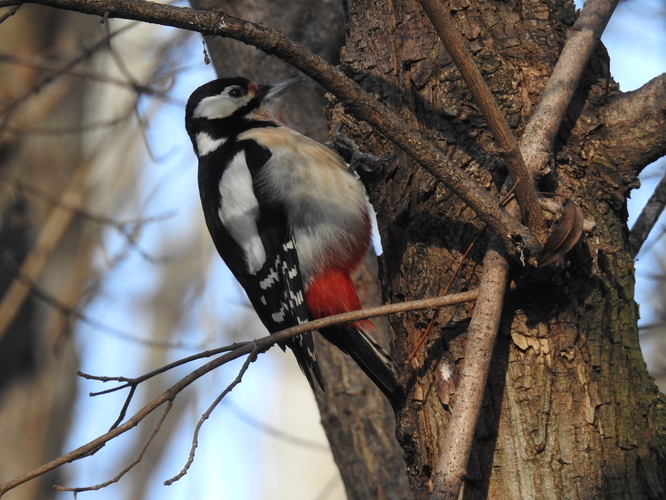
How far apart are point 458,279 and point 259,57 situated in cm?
233

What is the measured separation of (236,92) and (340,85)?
2074 mm

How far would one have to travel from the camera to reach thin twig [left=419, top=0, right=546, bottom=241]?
5.65ft

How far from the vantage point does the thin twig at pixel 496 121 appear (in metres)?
1.72

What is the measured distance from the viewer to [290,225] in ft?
11.1

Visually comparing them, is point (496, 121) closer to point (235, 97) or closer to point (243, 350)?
point (243, 350)

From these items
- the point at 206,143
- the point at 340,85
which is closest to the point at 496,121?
the point at 340,85

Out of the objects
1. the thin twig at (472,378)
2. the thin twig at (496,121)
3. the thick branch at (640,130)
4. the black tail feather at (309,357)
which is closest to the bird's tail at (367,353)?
the black tail feather at (309,357)

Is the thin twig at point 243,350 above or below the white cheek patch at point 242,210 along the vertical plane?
below

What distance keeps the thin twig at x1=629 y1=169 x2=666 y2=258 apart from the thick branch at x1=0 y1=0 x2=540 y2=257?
0.88 m

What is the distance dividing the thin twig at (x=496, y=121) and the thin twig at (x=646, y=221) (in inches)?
31.0

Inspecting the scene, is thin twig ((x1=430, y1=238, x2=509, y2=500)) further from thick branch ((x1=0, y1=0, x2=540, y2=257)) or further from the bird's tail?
the bird's tail

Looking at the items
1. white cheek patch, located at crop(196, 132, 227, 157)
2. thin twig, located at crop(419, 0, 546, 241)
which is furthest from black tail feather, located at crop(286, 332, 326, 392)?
thin twig, located at crop(419, 0, 546, 241)

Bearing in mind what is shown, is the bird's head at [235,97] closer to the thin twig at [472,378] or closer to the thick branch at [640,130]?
the thick branch at [640,130]

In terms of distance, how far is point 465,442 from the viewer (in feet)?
5.69
